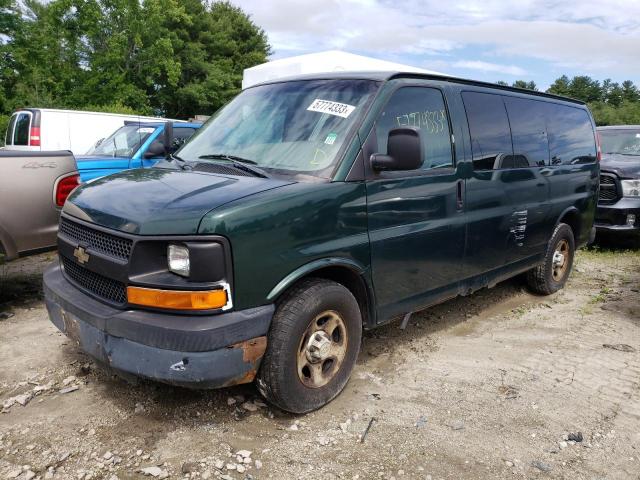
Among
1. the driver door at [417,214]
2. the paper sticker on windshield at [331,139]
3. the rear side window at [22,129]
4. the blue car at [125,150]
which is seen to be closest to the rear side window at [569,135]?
the driver door at [417,214]

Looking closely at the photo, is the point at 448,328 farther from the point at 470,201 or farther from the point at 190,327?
the point at 190,327

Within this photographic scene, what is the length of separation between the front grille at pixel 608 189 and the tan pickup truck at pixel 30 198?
297 inches

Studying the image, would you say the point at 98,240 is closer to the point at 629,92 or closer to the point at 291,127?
the point at 291,127

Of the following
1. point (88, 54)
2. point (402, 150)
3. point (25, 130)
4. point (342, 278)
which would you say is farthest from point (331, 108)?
point (88, 54)

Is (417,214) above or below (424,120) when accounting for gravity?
below

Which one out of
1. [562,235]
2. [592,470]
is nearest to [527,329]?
[562,235]

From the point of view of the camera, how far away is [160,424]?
Result: 119 inches

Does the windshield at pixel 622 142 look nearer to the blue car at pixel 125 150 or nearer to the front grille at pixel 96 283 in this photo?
the blue car at pixel 125 150

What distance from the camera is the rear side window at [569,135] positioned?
523 centimetres

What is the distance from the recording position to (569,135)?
18.1 ft

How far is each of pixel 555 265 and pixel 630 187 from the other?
3326 millimetres

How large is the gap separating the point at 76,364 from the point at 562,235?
480 cm

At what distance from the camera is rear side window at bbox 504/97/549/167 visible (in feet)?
15.2

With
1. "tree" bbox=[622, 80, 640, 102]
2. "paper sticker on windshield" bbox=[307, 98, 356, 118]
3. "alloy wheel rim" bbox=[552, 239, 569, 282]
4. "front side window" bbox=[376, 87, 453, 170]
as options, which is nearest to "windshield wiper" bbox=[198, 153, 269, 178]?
"paper sticker on windshield" bbox=[307, 98, 356, 118]
